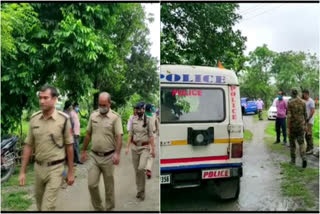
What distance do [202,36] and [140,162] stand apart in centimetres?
150

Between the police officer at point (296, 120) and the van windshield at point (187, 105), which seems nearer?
the van windshield at point (187, 105)

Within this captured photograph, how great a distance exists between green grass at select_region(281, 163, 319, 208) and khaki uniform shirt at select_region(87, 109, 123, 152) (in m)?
1.86

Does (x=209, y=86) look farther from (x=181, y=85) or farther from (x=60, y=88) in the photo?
(x=60, y=88)

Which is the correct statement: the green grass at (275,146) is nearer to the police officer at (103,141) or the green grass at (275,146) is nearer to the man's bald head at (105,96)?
the police officer at (103,141)

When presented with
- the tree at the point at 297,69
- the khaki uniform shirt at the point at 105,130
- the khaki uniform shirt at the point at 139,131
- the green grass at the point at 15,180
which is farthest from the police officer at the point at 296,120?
the green grass at the point at 15,180

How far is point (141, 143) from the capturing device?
12.1 feet

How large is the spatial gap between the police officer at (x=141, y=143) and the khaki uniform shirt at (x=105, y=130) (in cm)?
39

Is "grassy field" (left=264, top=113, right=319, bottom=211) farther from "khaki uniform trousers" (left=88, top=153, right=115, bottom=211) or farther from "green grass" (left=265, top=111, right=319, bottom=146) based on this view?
"khaki uniform trousers" (left=88, top=153, right=115, bottom=211)

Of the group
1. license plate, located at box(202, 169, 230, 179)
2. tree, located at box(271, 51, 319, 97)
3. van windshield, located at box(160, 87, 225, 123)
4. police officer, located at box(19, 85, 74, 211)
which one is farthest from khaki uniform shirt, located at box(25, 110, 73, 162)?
tree, located at box(271, 51, 319, 97)

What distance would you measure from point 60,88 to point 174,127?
4.72 ft

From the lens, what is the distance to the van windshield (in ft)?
9.59

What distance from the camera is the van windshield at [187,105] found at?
9.59 feet

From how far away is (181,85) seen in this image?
291 cm

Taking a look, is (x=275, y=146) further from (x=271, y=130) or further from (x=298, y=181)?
(x=298, y=181)
